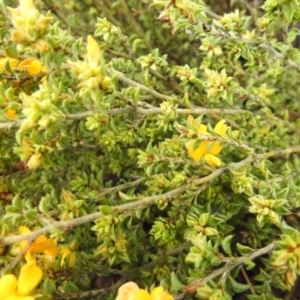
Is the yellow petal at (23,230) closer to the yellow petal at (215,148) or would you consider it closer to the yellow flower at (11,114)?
the yellow flower at (11,114)

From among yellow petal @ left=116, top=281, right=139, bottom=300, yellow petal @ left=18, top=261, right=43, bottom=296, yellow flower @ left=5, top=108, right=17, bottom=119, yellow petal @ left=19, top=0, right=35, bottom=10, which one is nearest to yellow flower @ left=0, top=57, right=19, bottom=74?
yellow flower @ left=5, top=108, right=17, bottom=119

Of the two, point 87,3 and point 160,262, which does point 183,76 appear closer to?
point 160,262

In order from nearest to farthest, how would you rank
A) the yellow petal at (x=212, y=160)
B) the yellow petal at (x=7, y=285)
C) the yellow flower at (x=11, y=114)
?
the yellow petal at (x=7, y=285) → the yellow flower at (x=11, y=114) → the yellow petal at (x=212, y=160)

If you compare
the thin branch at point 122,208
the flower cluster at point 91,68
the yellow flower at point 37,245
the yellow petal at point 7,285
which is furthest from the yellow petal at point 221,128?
the yellow petal at point 7,285

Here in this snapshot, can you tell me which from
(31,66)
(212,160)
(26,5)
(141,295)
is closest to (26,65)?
(31,66)

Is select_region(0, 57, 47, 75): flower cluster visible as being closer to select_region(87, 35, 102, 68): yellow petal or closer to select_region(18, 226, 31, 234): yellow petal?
select_region(87, 35, 102, 68): yellow petal

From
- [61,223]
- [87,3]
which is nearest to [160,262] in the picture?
[61,223]
